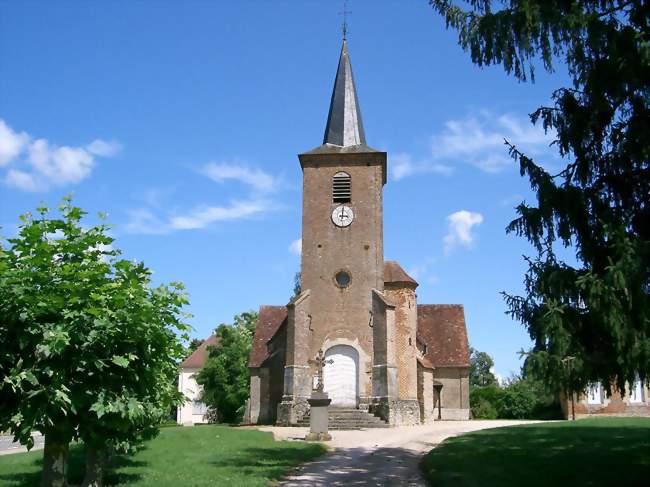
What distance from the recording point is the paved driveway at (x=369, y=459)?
38.3 ft

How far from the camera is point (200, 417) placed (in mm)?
52531

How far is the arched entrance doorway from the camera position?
91.0ft

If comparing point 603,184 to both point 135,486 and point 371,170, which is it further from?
point 371,170

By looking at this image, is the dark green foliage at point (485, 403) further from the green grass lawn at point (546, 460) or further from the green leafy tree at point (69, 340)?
the green leafy tree at point (69, 340)

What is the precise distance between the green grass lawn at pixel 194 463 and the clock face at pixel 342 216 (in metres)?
12.2

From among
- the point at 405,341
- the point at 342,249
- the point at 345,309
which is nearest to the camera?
the point at 345,309

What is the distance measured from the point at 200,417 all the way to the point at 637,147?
48561 millimetres

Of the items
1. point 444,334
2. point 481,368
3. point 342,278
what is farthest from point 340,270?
point 481,368

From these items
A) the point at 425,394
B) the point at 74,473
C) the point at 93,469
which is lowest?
the point at 74,473

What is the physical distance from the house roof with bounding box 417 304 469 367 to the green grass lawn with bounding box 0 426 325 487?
18.7 metres

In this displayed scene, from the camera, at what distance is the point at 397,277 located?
1256 inches

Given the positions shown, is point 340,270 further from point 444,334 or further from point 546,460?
point 546,460

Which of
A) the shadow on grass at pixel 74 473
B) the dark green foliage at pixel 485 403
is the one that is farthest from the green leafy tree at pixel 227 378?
the shadow on grass at pixel 74 473

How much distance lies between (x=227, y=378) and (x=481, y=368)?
2492 inches
